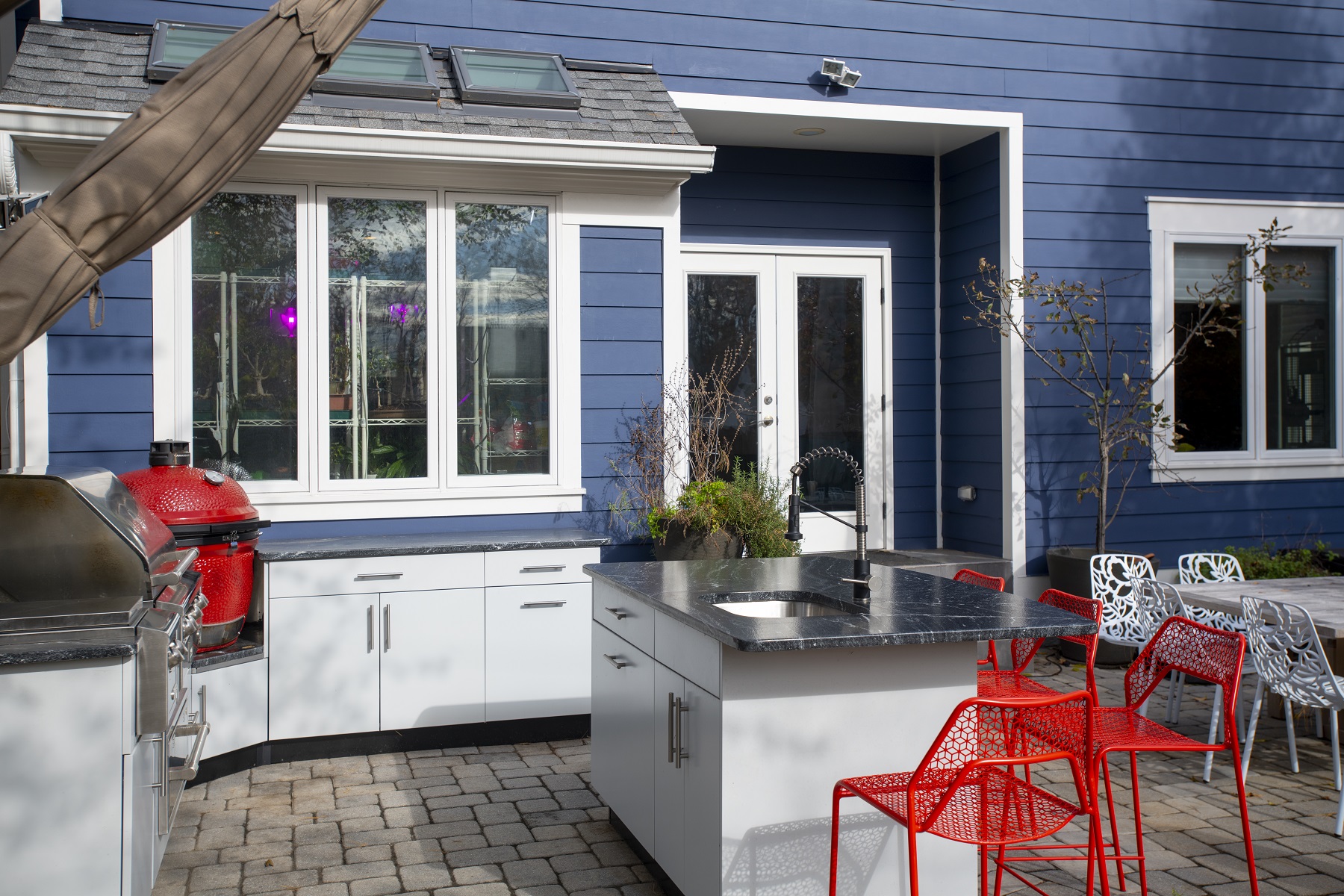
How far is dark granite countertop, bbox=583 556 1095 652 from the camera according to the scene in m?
2.94

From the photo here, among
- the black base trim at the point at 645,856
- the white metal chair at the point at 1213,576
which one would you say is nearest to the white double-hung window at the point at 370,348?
the black base trim at the point at 645,856

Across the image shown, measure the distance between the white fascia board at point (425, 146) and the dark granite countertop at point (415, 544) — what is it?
75.2 inches

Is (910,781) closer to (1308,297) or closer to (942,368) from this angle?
(942,368)

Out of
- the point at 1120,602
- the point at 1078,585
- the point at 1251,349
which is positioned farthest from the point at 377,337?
the point at 1251,349

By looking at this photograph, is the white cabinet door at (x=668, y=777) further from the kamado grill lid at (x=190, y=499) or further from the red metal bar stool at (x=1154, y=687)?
the kamado grill lid at (x=190, y=499)

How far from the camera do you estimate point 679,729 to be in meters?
3.33

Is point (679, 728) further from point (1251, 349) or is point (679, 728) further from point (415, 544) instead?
point (1251, 349)

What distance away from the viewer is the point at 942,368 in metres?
8.04

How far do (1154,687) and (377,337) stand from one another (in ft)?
13.5

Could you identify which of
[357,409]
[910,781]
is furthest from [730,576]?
[357,409]

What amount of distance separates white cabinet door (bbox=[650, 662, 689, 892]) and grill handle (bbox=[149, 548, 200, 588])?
1.55 meters

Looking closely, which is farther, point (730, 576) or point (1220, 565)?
point (1220, 565)

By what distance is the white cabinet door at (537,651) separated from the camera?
5.45 metres

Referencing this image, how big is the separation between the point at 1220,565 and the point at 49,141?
21.1ft
